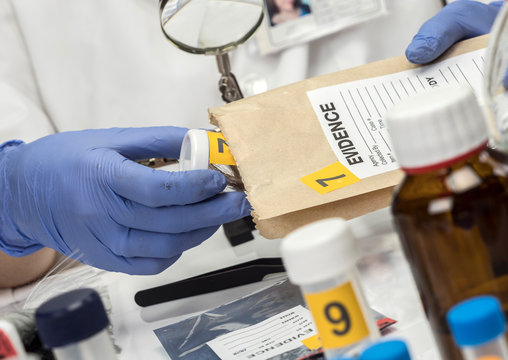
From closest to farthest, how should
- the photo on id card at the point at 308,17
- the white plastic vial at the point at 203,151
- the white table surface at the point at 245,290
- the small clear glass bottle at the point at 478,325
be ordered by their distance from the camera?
the small clear glass bottle at the point at 478,325
the white table surface at the point at 245,290
the white plastic vial at the point at 203,151
the photo on id card at the point at 308,17

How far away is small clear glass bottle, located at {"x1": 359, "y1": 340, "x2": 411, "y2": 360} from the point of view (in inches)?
11.9

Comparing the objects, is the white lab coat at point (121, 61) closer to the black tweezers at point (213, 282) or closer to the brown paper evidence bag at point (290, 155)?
the brown paper evidence bag at point (290, 155)

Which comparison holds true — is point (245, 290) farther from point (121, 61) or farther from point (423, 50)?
point (121, 61)

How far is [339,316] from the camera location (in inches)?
13.8

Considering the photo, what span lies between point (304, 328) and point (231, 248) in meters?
0.34

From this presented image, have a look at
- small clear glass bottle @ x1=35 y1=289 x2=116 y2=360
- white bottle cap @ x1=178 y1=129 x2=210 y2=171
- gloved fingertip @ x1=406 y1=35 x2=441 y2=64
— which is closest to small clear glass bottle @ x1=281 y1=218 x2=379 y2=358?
small clear glass bottle @ x1=35 y1=289 x2=116 y2=360

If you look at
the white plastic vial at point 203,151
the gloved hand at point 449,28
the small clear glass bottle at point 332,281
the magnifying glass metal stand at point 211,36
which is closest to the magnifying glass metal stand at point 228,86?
the magnifying glass metal stand at point 211,36

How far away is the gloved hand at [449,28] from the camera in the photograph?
769 millimetres

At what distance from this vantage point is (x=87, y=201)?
78 centimetres

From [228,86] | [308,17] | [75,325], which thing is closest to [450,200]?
[75,325]

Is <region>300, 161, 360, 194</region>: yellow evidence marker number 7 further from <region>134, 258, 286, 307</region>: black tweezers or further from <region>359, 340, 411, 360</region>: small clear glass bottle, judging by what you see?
<region>359, 340, 411, 360</region>: small clear glass bottle

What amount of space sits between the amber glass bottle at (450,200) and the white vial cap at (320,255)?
0.11 feet

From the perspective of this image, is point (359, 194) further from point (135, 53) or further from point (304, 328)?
point (135, 53)

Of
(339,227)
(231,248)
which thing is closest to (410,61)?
(231,248)
